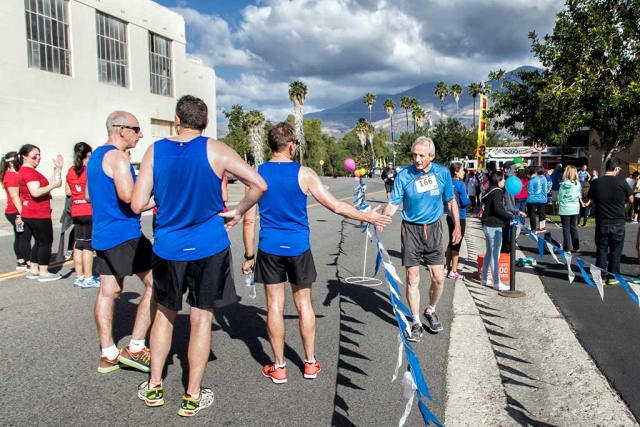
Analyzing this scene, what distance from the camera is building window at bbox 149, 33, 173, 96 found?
3447cm

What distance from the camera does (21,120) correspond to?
24.8 metres

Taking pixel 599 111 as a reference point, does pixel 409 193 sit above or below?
below

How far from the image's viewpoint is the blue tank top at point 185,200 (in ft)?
10.2

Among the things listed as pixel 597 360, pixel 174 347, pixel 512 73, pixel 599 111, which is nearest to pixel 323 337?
pixel 174 347

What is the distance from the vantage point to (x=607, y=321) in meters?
5.34

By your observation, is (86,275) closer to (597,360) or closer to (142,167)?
(142,167)

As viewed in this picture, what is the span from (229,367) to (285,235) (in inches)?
49.4

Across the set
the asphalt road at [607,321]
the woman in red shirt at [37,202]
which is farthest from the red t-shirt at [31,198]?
the asphalt road at [607,321]

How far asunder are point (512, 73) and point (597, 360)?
15.1 metres

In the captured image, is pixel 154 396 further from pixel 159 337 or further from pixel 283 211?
pixel 283 211

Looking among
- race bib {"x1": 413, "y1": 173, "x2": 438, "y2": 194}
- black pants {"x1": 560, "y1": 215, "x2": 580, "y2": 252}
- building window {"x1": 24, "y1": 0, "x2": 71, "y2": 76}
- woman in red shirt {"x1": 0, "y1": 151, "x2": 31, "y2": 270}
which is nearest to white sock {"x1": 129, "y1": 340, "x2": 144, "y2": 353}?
race bib {"x1": 413, "y1": 173, "x2": 438, "y2": 194}

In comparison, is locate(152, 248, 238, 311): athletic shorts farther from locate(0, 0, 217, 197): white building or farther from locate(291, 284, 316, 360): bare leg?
locate(0, 0, 217, 197): white building

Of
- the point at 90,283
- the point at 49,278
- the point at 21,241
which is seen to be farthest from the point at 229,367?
the point at 21,241

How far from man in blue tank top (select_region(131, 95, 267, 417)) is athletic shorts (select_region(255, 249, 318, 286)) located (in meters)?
0.44
